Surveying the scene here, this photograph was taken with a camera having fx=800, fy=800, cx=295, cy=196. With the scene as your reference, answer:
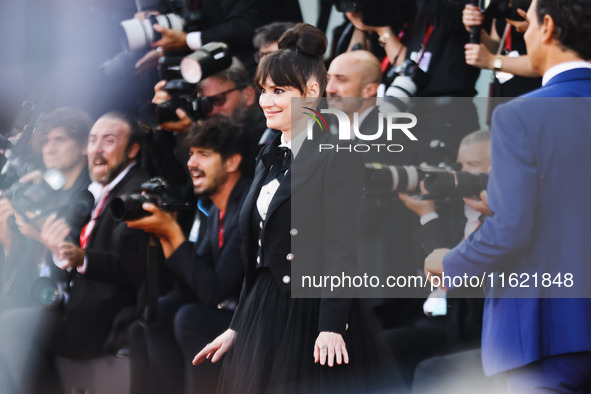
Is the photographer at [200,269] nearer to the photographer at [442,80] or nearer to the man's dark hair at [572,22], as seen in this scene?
the photographer at [442,80]

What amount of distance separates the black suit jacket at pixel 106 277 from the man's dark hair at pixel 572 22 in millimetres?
2020

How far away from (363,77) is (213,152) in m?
0.73

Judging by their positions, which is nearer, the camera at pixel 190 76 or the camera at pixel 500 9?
the camera at pixel 500 9

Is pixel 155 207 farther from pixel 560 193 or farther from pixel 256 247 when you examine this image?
pixel 560 193

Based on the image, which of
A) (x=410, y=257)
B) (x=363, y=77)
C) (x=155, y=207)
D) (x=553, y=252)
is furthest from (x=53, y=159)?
(x=553, y=252)

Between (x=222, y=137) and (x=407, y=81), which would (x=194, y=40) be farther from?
(x=407, y=81)

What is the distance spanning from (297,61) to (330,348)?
2.98 feet

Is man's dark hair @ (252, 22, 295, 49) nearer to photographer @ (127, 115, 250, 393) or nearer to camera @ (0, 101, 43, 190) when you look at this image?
photographer @ (127, 115, 250, 393)

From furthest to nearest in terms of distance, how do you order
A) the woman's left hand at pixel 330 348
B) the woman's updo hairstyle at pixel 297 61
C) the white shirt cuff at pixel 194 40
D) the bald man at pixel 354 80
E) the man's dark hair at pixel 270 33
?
the white shirt cuff at pixel 194 40 → the man's dark hair at pixel 270 33 → the bald man at pixel 354 80 → the woman's updo hairstyle at pixel 297 61 → the woman's left hand at pixel 330 348

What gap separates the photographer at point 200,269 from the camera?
3332 millimetres

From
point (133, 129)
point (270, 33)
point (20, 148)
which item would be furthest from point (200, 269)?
point (20, 148)

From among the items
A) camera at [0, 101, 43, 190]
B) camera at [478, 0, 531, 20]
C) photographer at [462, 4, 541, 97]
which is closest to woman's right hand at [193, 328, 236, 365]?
photographer at [462, 4, 541, 97]

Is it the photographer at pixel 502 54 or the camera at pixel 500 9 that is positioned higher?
the camera at pixel 500 9

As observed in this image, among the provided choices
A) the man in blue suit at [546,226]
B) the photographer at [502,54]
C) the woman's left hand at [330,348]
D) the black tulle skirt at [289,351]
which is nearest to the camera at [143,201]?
the black tulle skirt at [289,351]
